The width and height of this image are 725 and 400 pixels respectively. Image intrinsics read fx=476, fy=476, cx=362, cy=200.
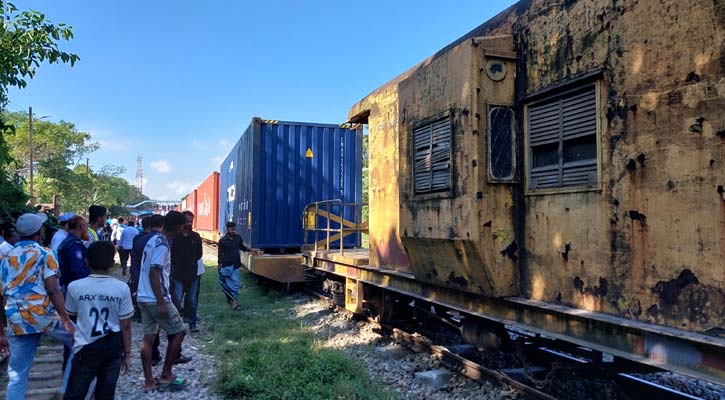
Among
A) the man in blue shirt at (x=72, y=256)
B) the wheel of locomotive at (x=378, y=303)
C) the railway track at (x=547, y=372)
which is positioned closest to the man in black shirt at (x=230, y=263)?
the wheel of locomotive at (x=378, y=303)

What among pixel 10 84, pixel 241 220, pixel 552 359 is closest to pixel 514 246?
pixel 552 359

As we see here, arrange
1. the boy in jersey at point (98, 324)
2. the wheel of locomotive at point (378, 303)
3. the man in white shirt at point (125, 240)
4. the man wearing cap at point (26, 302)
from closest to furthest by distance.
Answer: the boy in jersey at point (98, 324) → the man wearing cap at point (26, 302) → the wheel of locomotive at point (378, 303) → the man in white shirt at point (125, 240)

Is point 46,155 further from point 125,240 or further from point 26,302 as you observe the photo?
point 26,302

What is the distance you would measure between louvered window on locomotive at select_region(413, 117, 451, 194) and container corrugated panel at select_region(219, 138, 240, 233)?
9.00m

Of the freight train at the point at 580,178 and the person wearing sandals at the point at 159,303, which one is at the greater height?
the freight train at the point at 580,178

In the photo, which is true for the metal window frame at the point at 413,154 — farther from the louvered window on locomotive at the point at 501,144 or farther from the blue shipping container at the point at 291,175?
the blue shipping container at the point at 291,175

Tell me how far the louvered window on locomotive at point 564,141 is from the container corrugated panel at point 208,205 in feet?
54.1

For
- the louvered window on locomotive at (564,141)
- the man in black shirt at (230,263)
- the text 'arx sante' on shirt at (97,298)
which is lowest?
the man in black shirt at (230,263)

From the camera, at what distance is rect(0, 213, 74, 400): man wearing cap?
342 centimetres

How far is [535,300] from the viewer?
12.6 ft

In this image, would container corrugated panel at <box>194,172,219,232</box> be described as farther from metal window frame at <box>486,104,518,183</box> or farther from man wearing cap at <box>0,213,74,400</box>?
metal window frame at <box>486,104,518,183</box>

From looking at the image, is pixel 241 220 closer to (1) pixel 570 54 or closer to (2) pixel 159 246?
(2) pixel 159 246

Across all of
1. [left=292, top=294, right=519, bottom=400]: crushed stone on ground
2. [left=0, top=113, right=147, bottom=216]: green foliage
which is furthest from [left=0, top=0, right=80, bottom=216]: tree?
[left=0, top=113, right=147, bottom=216]: green foliage

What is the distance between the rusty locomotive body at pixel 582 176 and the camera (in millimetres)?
2707
